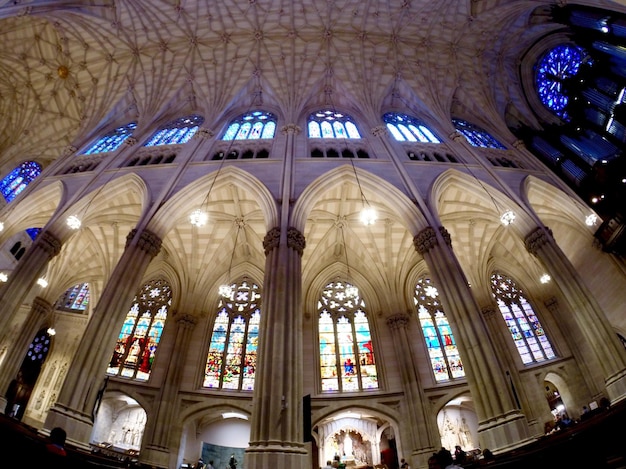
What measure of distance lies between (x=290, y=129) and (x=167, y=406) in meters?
12.9

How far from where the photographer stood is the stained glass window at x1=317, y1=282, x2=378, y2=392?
1510 centimetres

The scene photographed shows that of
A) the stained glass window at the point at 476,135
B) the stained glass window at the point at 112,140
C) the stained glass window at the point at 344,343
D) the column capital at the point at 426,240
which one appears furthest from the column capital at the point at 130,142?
the stained glass window at the point at 476,135

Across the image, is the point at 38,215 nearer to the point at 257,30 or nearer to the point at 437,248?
the point at 257,30

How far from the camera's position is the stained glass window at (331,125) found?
17.5 meters

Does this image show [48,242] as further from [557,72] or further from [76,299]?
[557,72]

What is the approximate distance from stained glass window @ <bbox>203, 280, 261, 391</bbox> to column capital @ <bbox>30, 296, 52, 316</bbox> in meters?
8.10

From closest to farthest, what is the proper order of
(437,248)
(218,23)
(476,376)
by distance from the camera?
(476,376)
(437,248)
(218,23)

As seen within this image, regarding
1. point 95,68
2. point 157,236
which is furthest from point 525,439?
point 95,68

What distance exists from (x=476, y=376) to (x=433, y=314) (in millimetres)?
8142

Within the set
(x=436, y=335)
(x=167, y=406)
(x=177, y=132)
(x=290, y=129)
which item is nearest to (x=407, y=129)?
(x=290, y=129)

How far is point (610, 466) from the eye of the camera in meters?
3.33

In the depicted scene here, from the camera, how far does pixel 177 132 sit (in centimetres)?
1800

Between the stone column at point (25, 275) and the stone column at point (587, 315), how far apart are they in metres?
17.0

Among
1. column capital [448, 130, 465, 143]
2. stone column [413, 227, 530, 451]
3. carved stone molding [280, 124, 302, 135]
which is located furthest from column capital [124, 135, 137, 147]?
column capital [448, 130, 465, 143]
